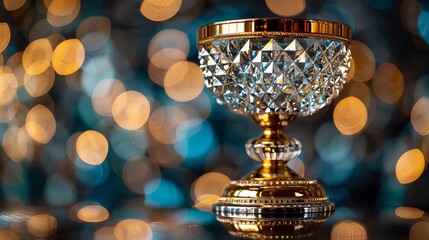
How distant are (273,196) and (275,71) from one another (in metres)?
0.13

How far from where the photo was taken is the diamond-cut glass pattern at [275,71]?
78 cm

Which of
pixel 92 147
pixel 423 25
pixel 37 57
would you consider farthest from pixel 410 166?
pixel 37 57

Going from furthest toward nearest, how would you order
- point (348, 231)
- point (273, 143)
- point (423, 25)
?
point (423, 25) → point (273, 143) → point (348, 231)

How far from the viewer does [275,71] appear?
777mm

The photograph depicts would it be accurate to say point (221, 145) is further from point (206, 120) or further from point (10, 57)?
point (10, 57)

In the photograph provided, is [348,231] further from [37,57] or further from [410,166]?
[37,57]

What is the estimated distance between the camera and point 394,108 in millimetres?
1232

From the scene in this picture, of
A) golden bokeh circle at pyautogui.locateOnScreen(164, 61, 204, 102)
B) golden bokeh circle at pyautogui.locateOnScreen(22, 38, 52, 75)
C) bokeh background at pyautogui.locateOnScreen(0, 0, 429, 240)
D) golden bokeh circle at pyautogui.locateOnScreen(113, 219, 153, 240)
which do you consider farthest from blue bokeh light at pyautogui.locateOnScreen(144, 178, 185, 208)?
golden bokeh circle at pyautogui.locateOnScreen(113, 219, 153, 240)

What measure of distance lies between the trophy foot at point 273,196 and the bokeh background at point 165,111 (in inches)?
14.9

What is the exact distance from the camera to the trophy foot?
77 cm

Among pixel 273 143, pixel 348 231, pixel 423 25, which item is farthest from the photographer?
pixel 423 25

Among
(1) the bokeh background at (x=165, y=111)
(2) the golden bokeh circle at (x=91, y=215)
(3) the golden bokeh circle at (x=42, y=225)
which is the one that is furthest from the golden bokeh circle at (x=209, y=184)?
(3) the golden bokeh circle at (x=42, y=225)

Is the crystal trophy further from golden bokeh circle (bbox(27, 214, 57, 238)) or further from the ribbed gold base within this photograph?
golden bokeh circle (bbox(27, 214, 57, 238))

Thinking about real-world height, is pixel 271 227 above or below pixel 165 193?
below
